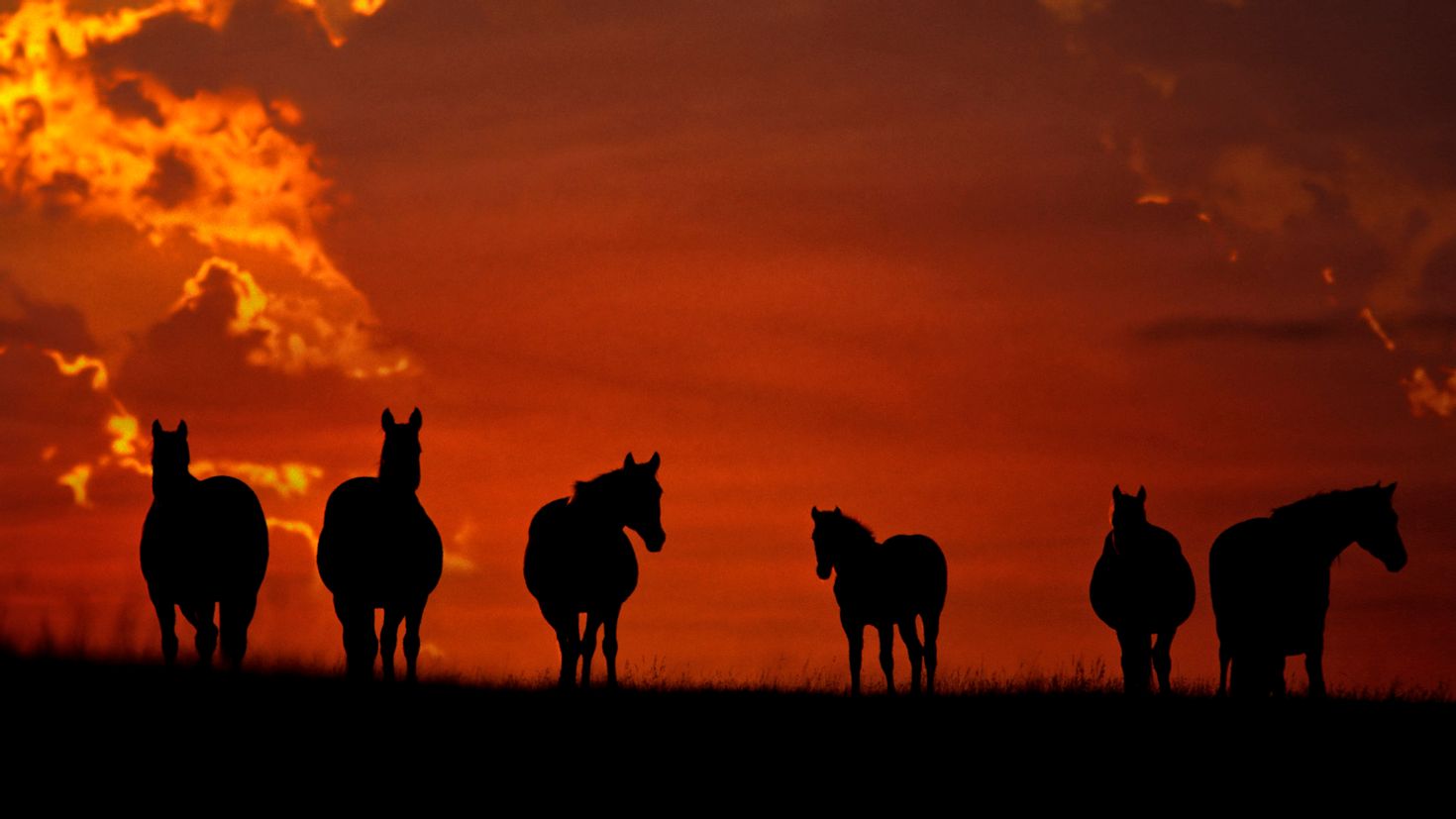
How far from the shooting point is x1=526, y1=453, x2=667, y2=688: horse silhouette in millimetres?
21469

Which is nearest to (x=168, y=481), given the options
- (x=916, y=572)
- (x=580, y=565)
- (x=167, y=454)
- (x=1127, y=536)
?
(x=167, y=454)

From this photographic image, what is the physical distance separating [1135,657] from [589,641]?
8003mm

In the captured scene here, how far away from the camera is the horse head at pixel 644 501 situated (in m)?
21.4

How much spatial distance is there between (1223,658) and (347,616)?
473 inches

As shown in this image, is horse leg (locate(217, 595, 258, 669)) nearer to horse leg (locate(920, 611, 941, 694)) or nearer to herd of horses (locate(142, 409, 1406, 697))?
herd of horses (locate(142, 409, 1406, 697))

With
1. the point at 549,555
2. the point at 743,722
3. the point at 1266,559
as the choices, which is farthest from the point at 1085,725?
the point at 549,555

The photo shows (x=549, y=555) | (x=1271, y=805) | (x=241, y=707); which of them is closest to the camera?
(x=1271, y=805)

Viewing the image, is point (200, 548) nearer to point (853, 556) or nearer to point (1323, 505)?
point (853, 556)

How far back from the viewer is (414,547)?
805 inches

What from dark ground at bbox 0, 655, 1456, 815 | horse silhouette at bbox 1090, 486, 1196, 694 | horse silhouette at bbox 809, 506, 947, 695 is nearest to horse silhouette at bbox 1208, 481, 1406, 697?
horse silhouette at bbox 1090, 486, 1196, 694

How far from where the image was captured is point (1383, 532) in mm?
22453

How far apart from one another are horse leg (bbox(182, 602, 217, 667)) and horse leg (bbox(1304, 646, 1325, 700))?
547 inches

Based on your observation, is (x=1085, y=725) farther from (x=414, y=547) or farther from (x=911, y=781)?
(x=414, y=547)

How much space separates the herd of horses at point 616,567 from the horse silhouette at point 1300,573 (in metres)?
0.02
